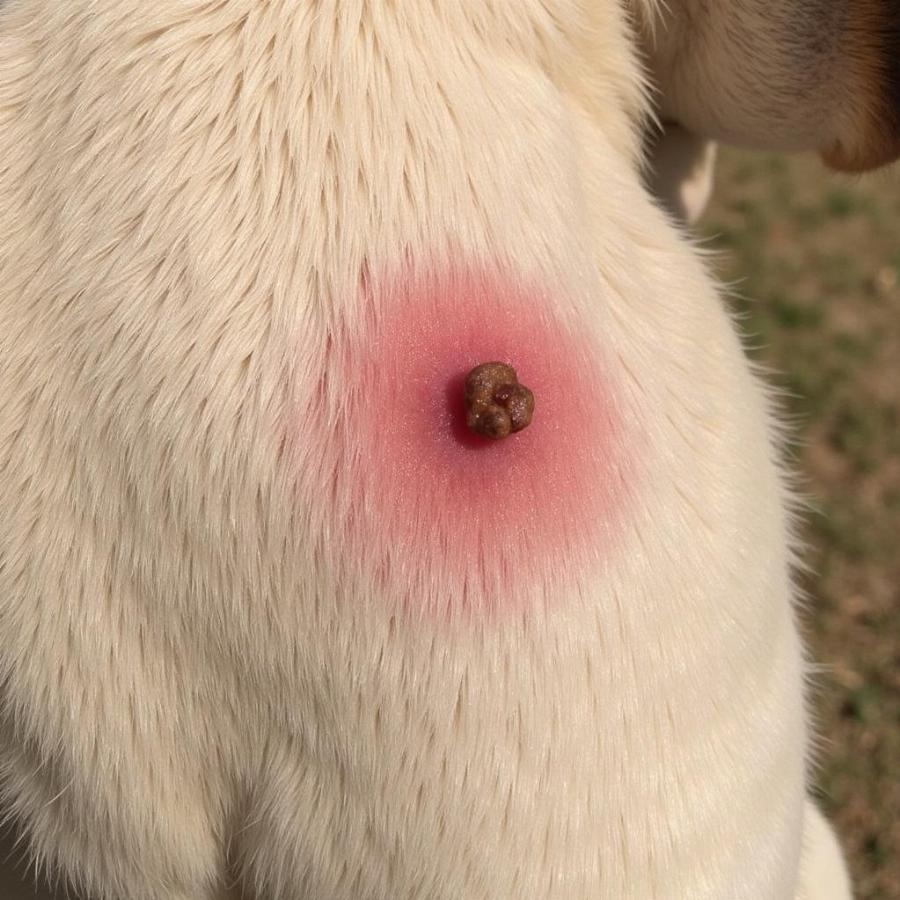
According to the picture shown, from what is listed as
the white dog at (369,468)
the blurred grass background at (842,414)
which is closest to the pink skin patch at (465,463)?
the white dog at (369,468)

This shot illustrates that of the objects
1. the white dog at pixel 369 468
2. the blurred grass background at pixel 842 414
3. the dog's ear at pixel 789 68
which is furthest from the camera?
the blurred grass background at pixel 842 414

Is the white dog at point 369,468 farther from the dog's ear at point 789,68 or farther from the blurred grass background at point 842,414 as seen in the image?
the blurred grass background at point 842,414

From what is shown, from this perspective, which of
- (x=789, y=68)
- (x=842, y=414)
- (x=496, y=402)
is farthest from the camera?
(x=842, y=414)

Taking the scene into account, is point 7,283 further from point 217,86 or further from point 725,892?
point 725,892

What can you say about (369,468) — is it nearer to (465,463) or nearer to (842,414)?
(465,463)

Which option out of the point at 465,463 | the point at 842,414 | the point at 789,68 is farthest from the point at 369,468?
the point at 842,414

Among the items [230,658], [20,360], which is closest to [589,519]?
[230,658]

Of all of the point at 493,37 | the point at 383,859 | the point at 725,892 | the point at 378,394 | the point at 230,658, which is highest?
the point at 493,37
